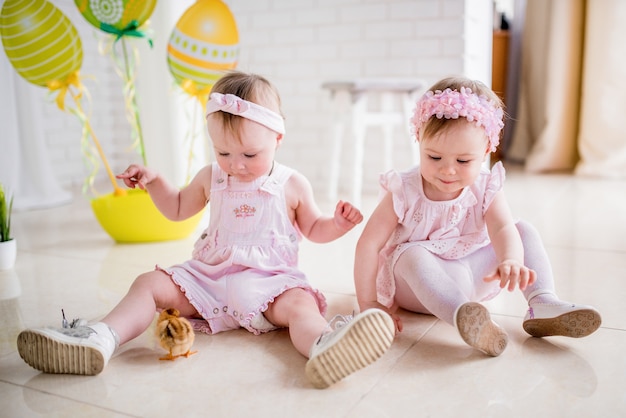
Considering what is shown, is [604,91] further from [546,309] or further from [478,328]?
[478,328]

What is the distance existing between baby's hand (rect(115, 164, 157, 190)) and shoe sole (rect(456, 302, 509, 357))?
2.24ft

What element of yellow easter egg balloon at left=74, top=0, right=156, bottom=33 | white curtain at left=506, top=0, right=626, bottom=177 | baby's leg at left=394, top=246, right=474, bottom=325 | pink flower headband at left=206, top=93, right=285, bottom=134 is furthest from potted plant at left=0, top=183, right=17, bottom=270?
white curtain at left=506, top=0, right=626, bottom=177

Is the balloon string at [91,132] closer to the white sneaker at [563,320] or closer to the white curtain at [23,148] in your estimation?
the white curtain at [23,148]

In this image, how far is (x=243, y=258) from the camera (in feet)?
4.17

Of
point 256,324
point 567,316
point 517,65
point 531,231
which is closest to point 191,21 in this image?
point 256,324

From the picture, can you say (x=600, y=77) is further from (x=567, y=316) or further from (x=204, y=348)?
(x=204, y=348)

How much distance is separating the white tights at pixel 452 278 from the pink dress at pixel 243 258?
0.19 meters

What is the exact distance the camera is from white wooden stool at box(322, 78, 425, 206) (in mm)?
2527

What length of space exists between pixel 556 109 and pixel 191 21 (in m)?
2.43

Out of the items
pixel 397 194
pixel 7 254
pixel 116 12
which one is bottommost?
pixel 7 254

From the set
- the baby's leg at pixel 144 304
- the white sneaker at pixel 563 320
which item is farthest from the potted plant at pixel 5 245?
the white sneaker at pixel 563 320

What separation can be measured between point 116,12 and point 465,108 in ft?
3.89

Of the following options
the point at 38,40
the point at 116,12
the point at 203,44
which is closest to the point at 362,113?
the point at 203,44

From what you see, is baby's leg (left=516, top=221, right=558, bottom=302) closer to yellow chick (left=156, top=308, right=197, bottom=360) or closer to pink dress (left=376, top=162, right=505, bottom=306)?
pink dress (left=376, top=162, right=505, bottom=306)
